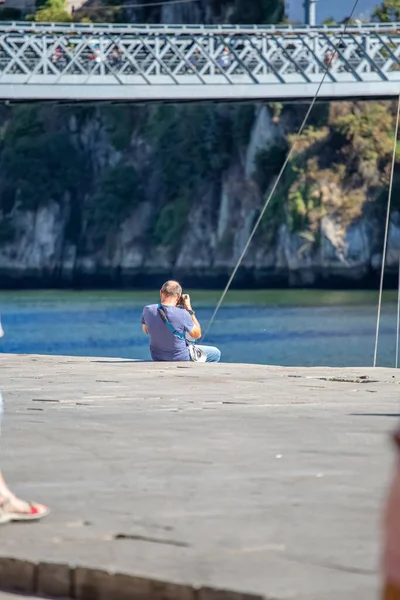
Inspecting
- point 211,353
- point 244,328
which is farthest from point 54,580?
point 244,328

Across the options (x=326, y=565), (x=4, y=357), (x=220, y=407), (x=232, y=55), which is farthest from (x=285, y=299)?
(x=326, y=565)

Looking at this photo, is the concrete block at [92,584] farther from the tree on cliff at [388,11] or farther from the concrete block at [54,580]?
the tree on cliff at [388,11]

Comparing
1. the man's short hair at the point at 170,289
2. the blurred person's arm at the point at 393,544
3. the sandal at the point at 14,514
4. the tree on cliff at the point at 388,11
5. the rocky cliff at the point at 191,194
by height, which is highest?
the tree on cliff at the point at 388,11

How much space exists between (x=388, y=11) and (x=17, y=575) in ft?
299

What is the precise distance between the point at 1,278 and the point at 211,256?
15978 millimetres

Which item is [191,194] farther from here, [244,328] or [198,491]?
[198,491]

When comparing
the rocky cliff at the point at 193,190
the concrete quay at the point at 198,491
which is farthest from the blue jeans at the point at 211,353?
the rocky cliff at the point at 193,190

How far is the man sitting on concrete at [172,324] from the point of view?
51.0ft

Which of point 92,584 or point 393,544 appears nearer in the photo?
point 393,544

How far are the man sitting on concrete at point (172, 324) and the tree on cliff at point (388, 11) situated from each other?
7932 centimetres

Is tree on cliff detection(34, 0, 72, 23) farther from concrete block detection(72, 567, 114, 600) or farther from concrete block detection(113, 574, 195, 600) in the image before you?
concrete block detection(113, 574, 195, 600)

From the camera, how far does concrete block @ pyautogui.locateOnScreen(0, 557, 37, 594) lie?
5.36m

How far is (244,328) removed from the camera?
53656 millimetres

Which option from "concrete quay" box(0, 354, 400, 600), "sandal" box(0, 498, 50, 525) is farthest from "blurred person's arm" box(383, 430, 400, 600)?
"sandal" box(0, 498, 50, 525)
